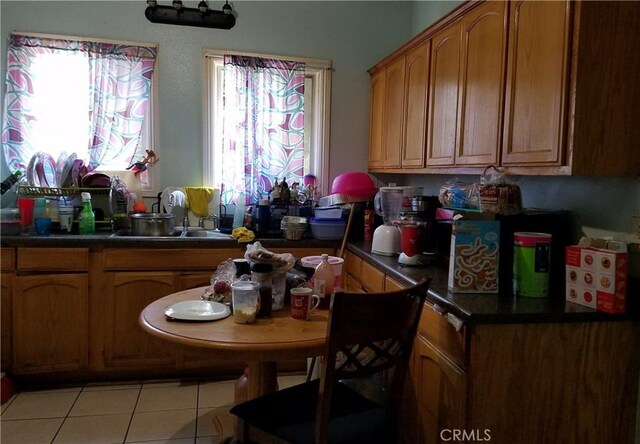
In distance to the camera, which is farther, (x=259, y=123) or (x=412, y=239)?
(x=259, y=123)

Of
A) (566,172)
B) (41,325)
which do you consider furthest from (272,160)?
(566,172)

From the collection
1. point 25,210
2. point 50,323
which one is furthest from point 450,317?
point 25,210

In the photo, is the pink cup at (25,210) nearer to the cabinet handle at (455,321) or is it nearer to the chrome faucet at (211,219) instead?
the chrome faucet at (211,219)

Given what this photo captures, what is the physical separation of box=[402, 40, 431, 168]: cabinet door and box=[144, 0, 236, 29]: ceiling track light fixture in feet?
3.87

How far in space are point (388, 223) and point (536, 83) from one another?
1168mm

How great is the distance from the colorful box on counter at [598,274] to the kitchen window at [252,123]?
2.19 meters

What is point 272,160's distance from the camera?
136 inches

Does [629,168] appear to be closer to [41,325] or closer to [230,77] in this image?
[230,77]

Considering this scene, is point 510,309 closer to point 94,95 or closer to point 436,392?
point 436,392

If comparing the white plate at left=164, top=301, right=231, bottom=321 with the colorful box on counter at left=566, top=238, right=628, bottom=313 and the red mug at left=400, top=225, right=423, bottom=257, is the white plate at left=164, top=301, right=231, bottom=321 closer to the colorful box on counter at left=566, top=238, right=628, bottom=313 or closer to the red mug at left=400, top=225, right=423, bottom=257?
the red mug at left=400, top=225, right=423, bottom=257

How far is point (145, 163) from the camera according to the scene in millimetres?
3320

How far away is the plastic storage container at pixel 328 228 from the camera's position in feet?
10.2

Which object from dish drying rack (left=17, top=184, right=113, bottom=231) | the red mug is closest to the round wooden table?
the red mug

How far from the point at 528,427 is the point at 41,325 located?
255 centimetres
